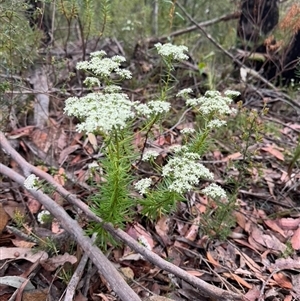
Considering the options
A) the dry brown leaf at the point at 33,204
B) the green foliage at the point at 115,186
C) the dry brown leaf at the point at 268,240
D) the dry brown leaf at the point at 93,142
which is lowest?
the dry brown leaf at the point at 268,240

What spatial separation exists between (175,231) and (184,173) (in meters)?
0.87

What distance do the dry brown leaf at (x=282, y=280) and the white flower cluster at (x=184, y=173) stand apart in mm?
864

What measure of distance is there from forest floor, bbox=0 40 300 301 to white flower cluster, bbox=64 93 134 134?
81cm

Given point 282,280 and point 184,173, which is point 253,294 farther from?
point 184,173

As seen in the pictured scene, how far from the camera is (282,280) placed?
2.22 metres

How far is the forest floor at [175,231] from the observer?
2127mm

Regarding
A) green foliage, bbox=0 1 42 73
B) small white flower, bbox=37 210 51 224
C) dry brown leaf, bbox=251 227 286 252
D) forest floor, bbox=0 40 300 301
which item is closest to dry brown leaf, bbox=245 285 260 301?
forest floor, bbox=0 40 300 301

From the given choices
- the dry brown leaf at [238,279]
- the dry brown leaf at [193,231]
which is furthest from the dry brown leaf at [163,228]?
the dry brown leaf at [238,279]

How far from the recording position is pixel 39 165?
8.93 feet

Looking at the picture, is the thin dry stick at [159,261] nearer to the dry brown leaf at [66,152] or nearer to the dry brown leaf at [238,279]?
the dry brown leaf at [238,279]

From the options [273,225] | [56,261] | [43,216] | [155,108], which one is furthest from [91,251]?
[273,225]

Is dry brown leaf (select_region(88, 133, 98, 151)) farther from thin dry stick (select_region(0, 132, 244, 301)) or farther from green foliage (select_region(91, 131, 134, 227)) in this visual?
green foliage (select_region(91, 131, 134, 227))

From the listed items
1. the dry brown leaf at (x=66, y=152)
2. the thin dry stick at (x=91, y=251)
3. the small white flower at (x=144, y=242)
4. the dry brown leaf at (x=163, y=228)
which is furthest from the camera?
the dry brown leaf at (x=66, y=152)

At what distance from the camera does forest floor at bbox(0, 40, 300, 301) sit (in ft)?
6.98
